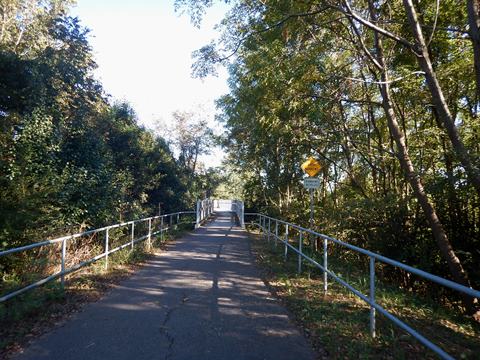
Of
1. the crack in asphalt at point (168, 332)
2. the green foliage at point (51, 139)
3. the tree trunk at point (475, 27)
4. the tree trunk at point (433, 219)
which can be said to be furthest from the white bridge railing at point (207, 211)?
the tree trunk at point (475, 27)

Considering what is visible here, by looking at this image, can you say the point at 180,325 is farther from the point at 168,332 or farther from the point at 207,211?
the point at 207,211

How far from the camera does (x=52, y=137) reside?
32.4 ft

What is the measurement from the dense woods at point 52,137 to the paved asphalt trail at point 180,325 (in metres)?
3.24

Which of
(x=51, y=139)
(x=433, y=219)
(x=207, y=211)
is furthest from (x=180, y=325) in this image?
(x=207, y=211)

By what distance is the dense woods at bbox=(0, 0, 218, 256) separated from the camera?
325 inches

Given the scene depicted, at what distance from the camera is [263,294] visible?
6.39 metres

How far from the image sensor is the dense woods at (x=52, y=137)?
8258mm

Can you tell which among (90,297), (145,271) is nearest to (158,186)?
(145,271)

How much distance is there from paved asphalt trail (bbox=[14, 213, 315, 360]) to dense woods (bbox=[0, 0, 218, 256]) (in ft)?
10.6

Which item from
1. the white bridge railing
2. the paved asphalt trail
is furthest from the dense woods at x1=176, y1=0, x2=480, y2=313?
the white bridge railing

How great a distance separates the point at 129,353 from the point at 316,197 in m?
16.7

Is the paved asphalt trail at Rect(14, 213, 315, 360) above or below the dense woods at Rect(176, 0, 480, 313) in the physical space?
below

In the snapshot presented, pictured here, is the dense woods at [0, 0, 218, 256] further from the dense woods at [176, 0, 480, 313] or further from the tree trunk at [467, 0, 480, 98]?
the tree trunk at [467, 0, 480, 98]

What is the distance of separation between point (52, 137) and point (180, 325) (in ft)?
24.7
